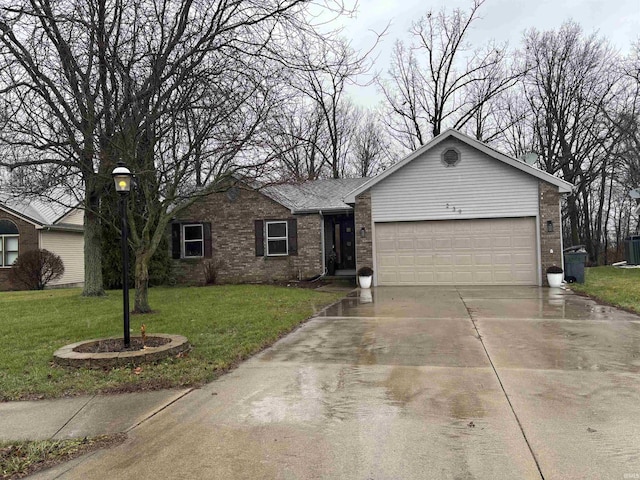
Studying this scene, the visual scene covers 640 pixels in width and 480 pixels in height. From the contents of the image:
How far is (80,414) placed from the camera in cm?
447

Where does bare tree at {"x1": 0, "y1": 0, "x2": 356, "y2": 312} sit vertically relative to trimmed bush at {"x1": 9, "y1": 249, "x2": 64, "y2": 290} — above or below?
above

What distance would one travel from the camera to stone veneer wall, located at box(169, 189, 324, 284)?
18.9 m

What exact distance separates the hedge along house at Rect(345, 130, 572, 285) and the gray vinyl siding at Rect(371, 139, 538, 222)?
0.10ft

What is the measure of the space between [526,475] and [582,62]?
101ft

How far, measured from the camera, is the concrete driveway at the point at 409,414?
3320 millimetres

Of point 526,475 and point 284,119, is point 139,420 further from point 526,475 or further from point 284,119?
point 284,119

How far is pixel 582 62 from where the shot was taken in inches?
1094

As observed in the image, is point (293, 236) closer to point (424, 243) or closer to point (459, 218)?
point (424, 243)

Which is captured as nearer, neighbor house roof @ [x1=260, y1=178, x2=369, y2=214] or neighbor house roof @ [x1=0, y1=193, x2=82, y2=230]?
neighbor house roof @ [x1=260, y1=178, x2=369, y2=214]

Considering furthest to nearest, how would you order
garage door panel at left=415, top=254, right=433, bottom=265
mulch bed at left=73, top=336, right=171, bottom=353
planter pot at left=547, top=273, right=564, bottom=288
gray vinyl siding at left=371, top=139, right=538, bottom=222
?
garage door panel at left=415, top=254, right=433, bottom=265 < gray vinyl siding at left=371, top=139, right=538, bottom=222 < planter pot at left=547, top=273, right=564, bottom=288 < mulch bed at left=73, top=336, right=171, bottom=353

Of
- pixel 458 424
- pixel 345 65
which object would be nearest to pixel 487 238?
pixel 345 65

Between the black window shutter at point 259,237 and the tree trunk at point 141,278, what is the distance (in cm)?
865

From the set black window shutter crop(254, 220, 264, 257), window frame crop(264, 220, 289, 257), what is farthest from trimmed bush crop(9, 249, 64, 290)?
window frame crop(264, 220, 289, 257)

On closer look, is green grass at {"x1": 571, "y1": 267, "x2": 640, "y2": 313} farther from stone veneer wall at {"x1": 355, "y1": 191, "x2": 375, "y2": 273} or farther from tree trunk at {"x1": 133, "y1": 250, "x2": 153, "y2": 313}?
tree trunk at {"x1": 133, "y1": 250, "x2": 153, "y2": 313}
